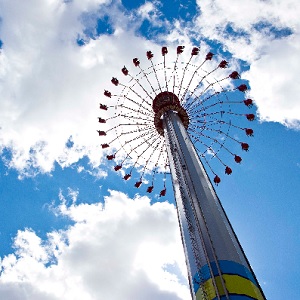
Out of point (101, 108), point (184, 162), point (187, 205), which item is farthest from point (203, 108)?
point (187, 205)

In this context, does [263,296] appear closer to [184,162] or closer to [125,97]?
[184,162]

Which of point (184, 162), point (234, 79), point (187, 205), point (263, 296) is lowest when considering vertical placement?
point (263, 296)

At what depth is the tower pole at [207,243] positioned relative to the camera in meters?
8.67

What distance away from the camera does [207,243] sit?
10.2 meters

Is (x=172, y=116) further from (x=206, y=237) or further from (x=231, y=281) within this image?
(x=231, y=281)

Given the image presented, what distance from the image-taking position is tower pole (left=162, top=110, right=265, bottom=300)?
8.67 m

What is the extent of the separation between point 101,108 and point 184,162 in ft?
49.8

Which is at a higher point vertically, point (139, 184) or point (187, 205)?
point (139, 184)

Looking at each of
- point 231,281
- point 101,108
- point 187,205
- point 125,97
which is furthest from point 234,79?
point 231,281

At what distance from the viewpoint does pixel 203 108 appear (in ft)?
86.9

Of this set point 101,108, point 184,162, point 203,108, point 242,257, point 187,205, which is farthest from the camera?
point 101,108

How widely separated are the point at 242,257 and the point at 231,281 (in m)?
1.32

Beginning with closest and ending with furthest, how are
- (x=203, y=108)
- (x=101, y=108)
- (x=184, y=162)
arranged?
1. (x=184, y=162)
2. (x=203, y=108)
3. (x=101, y=108)

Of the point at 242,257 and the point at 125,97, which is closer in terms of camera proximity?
the point at 242,257
